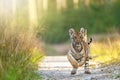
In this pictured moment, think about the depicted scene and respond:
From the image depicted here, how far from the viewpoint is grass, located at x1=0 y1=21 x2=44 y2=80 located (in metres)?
13.0

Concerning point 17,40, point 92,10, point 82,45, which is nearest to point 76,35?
point 82,45

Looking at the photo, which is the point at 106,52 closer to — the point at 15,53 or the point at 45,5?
the point at 15,53

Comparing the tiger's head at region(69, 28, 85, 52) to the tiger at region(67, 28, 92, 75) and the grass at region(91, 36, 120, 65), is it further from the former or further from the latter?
the grass at region(91, 36, 120, 65)

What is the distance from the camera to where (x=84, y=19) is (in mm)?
62062

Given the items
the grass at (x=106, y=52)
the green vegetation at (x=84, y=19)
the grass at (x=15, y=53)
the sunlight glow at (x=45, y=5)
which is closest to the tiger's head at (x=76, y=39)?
the grass at (x=15, y=53)

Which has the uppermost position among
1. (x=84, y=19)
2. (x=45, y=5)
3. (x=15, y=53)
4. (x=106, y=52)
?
(x=15, y=53)

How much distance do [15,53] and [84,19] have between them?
48.2 metres

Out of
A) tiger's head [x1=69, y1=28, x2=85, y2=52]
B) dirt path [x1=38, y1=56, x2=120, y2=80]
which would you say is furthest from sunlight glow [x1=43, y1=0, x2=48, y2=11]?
tiger's head [x1=69, y1=28, x2=85, y2=52]

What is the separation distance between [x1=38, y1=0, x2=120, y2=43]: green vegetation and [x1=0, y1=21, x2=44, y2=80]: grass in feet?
123

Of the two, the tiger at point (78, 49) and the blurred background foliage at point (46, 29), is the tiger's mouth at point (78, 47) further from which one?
the blurred background foliage at point (46, 29)

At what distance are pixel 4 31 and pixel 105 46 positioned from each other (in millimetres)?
10562

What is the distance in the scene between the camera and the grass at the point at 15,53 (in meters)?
13.0

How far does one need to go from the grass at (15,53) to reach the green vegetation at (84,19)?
123 feet

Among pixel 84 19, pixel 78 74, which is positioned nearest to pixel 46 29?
pixel 78 74
